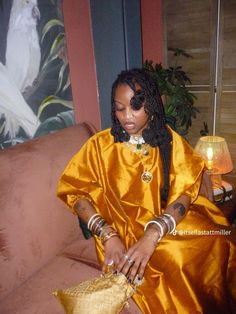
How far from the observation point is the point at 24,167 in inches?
50.7

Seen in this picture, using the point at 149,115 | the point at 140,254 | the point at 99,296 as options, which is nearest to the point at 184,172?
the point at 149,115

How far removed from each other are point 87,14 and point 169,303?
1.82m

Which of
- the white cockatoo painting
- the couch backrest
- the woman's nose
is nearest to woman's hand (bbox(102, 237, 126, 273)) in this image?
the couch backrest

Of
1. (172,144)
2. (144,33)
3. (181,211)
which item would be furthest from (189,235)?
(144,33)

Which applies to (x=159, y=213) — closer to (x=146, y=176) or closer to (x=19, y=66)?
(x=146, y=176)

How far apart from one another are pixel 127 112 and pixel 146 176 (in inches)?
11.7

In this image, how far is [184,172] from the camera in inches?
49.3

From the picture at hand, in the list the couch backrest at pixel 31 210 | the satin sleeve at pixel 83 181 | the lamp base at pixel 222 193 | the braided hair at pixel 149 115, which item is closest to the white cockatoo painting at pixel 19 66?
the couch backrest at pixel 31 210

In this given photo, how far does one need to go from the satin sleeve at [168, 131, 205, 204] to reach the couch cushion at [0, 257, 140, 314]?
0.50 m

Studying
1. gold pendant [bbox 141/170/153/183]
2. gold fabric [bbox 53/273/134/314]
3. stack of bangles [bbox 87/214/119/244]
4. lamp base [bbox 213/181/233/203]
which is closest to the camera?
gold fabric [bbox 53/273/134/314]

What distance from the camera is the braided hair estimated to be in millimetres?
1178

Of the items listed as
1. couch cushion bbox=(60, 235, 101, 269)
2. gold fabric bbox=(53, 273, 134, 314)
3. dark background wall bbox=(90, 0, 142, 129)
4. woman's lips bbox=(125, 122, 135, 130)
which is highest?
dark background wall bbox=(90, 0, 142, 129)

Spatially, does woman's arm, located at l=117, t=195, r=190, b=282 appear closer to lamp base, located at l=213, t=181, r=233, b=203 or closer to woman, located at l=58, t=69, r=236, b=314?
woman, located at l=58, t=69, r=236, b=314

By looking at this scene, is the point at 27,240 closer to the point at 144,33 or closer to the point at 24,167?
the point at 24,167
